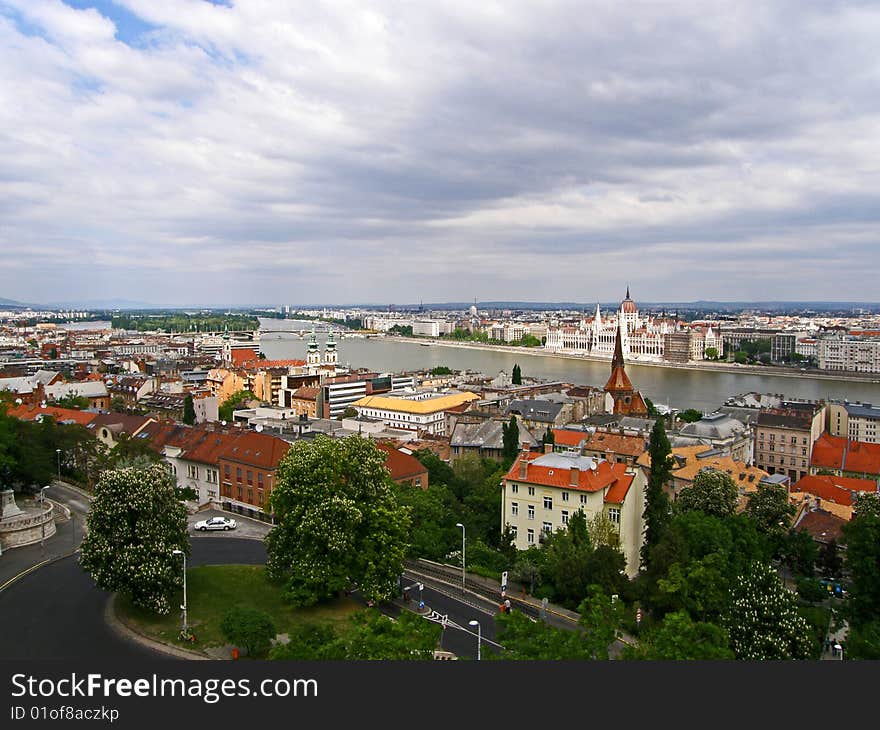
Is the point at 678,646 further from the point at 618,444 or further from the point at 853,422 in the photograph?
the point at 853,422

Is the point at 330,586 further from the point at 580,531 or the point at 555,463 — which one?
the point at 555,463

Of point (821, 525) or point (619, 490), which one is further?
point (821, 525)

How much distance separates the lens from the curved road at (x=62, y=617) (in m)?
9.92

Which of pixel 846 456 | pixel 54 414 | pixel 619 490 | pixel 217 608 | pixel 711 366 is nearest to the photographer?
pixel 217 608

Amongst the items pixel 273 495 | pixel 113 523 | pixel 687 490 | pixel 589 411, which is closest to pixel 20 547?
pixel 113 523

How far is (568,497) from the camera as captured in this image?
15.2 m

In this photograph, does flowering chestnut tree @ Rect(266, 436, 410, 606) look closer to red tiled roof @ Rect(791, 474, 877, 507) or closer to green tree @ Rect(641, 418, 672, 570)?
green tree @ Rect(641, 418, 672, 570)

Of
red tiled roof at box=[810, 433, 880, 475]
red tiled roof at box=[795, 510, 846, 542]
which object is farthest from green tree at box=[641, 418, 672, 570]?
red tiled roof at box=[810, 433, 880, 475]

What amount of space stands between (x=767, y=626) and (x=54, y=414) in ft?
84.9

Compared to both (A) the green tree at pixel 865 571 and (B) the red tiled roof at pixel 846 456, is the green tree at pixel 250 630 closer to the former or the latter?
(A) the green tree at pixel 865 571

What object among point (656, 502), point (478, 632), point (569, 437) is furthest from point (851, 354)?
point (478, 632)

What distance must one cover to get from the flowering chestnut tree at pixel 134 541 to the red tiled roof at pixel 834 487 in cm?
1620

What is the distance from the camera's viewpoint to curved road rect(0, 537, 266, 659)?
9.92 m

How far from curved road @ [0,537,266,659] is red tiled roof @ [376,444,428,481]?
199 inches
